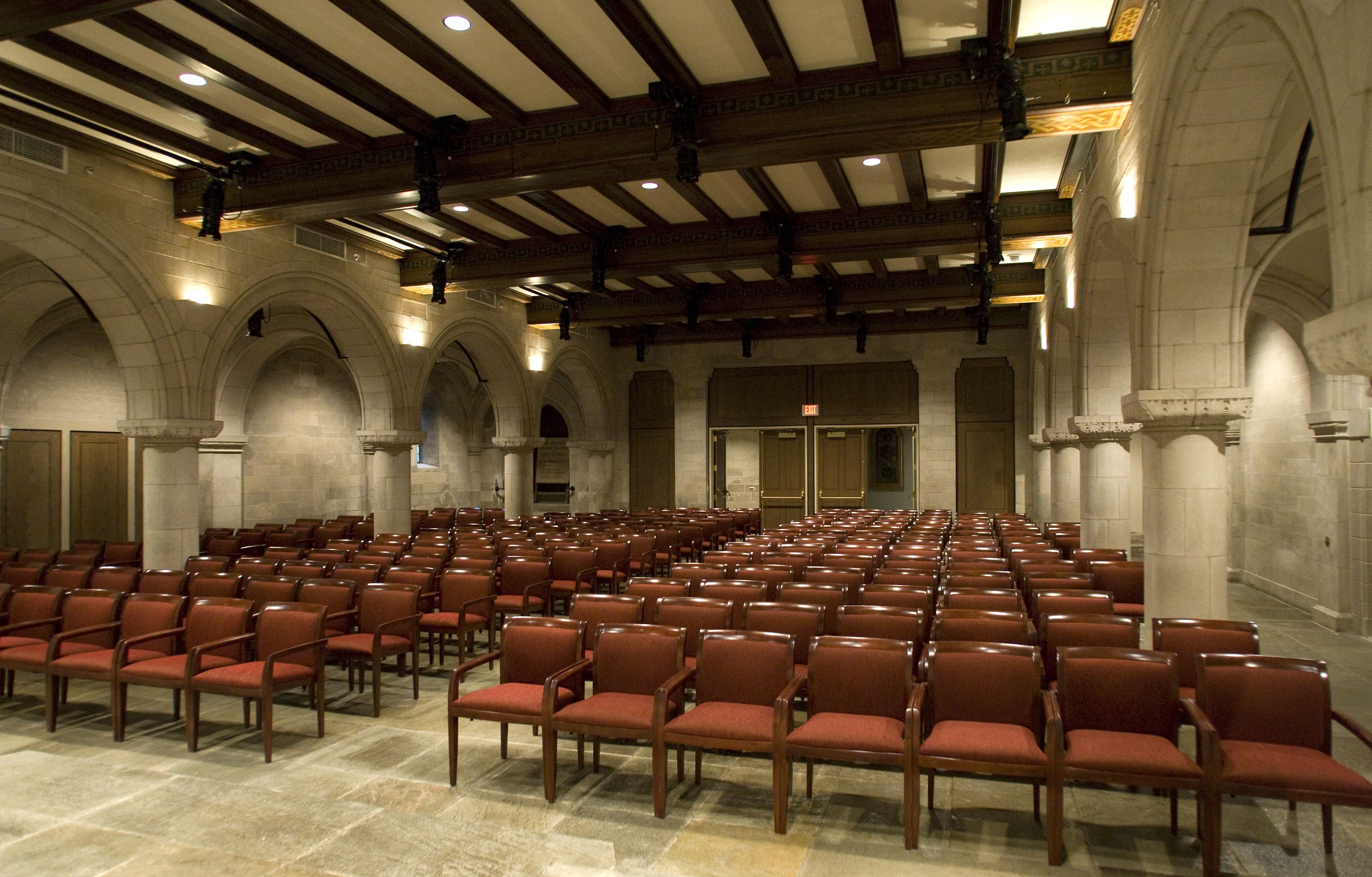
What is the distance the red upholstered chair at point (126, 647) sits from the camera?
4.88 meters

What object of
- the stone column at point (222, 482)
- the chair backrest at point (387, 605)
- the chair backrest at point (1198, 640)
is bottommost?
the chair backrest at point (387, 605)

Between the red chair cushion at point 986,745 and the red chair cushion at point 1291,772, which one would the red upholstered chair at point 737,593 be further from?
the red chair cushion at point 1291,772

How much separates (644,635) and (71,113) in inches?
277

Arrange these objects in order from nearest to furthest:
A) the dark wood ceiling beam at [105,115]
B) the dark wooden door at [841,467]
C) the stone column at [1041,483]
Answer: the dark wood ceiling beam at [105,115], the stone column at [1041,483], the dark wooden door at [841,467]

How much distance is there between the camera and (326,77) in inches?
242

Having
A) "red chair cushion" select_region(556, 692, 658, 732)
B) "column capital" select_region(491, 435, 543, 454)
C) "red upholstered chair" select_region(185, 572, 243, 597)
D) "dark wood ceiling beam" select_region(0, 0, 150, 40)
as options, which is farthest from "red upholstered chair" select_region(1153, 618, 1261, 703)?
"column capital" select_region(491, 435, 543, 454)

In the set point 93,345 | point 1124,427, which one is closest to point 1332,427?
point 1124,427

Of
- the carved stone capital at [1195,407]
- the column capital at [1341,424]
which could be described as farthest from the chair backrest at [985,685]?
the column capital at [1341,424]

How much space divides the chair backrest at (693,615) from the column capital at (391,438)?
26.4ft

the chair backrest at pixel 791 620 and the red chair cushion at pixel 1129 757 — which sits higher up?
the chair backrest at pixel 791 620

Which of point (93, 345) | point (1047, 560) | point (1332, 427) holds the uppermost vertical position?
point (93, 345)

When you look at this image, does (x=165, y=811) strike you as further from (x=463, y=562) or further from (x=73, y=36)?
(x=73, y=36)

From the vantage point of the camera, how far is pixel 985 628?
179 inches

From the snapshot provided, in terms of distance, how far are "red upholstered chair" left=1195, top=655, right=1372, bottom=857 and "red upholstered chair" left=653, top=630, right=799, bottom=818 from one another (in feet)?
5.59
